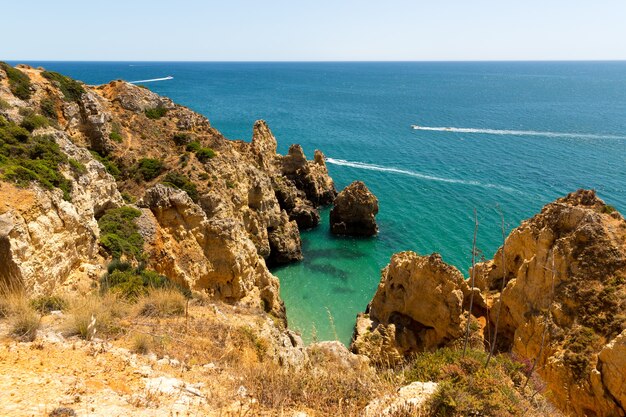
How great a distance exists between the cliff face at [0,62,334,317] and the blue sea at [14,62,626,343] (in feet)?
19.7

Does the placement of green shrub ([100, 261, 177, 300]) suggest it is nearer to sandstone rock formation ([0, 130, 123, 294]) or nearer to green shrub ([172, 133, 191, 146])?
sandstone rock formation ([0, 130, 123, 294])

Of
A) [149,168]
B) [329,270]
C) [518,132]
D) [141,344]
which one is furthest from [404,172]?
[141,344]

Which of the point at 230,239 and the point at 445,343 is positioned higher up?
the point at 230,239

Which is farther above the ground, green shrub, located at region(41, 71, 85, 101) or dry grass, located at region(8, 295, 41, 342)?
green shrub, located at region(41, 71, 85, 101)

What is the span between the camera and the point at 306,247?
43094 mm

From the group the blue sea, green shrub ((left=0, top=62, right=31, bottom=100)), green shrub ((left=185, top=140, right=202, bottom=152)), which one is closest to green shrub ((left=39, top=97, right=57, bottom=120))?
green shrub ((left=0, top=62, right=31, bottom=100))

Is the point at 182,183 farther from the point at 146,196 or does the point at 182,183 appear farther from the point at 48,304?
the point at 48,304

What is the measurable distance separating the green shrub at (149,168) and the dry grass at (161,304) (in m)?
20.3

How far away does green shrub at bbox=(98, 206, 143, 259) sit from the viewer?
1869cm

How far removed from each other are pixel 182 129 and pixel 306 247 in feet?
56.8

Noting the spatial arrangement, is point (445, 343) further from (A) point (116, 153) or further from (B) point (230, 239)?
(A) point (116, 153)

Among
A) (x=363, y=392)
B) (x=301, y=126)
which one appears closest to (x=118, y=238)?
(x=363, y=392)

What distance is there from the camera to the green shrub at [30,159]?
15.8 m

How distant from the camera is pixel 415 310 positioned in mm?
23312
